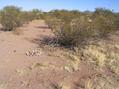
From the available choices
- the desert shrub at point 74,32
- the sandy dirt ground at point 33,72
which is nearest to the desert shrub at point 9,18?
the desert shrub at point 74,32

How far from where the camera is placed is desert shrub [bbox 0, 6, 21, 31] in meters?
24.2

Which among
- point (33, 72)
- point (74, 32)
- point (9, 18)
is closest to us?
point (33, 72)

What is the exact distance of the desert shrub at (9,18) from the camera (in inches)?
952

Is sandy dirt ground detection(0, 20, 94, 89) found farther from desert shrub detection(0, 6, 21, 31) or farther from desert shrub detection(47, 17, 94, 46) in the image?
desert shrub detection(0, 6, 21, 31)

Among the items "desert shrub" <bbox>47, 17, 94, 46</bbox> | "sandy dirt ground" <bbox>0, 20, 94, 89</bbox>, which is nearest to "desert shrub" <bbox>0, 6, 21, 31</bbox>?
"desert shrub" <bbox>47, 17, 94, 46</bbox>

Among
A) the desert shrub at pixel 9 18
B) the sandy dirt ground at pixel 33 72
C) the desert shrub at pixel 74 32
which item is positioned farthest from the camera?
the desert shrub at pixel 9 18

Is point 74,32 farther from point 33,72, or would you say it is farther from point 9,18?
point 9,18

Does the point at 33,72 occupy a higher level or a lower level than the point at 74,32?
lower

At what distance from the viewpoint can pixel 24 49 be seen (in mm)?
14844

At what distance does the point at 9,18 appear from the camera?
81.4ft

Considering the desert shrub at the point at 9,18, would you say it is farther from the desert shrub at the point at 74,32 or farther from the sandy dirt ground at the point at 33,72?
the sandy dirt ground at the point at 33,72

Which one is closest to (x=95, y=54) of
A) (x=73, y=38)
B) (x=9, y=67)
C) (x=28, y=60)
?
(x=73, y=38)

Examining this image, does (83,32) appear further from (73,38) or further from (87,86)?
(87,86)

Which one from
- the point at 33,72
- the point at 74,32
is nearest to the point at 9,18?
the point at 74,32
